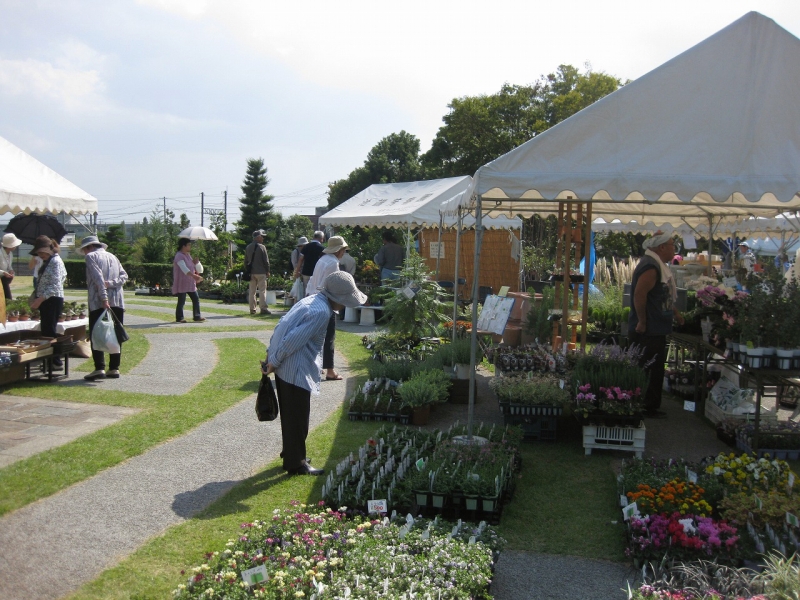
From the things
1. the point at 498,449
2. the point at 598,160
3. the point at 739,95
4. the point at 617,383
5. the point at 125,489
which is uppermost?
the point at 739,95

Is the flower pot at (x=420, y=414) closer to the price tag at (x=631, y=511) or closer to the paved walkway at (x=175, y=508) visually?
the paved walkway at (x=175, y=508)

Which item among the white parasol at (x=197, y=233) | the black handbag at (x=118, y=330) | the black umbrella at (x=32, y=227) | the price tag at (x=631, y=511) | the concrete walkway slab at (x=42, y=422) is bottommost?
the concrete walkway slab at (x=42, y=422)

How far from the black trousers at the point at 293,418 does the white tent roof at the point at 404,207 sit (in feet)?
22.4

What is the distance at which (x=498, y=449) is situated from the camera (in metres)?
5.14

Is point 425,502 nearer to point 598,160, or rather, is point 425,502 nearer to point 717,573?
point 717,573

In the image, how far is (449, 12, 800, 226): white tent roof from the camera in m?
5.49

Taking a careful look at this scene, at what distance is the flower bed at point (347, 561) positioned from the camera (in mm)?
3201

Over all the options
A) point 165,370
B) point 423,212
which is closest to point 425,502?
point 165,370

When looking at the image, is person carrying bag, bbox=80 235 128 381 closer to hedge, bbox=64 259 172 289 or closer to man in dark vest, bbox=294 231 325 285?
man in dark vest, bbox=294 231 325 285

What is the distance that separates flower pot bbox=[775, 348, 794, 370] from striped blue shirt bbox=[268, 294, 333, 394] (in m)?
3.79

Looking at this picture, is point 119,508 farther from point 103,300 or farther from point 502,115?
point 502,115

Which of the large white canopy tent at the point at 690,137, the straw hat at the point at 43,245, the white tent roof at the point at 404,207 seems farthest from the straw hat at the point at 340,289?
the white tent roof at the point at 404,207

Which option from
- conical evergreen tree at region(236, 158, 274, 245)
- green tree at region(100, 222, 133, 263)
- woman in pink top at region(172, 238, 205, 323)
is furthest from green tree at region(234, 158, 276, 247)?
woman in pink top at region(172, 238, 205, 323)

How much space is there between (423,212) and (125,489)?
9308 mm
